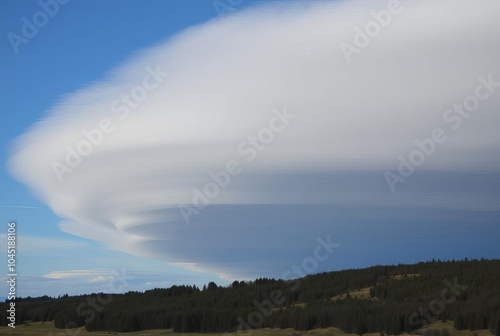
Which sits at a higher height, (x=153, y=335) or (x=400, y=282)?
(x=400, y=282)

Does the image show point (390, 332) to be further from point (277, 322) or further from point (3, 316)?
point (3, 316)

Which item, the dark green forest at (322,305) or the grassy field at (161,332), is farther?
the dark green forest at (322,305)

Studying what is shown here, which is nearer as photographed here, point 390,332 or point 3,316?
point 390,332

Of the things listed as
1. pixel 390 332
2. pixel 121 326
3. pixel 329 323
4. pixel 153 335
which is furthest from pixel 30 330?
pixel 390 332

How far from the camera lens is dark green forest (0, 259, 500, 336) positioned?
84.7 m

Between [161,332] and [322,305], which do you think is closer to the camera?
[322,305]

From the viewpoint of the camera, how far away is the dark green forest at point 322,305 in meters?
84.7

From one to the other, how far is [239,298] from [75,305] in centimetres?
3840

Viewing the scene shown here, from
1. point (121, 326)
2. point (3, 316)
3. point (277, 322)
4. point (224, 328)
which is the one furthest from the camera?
point (3, 316)

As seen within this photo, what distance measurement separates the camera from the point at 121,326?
398ft

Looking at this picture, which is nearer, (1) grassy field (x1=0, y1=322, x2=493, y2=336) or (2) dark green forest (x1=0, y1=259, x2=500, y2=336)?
(1) grassy field (x1=0, y1=322, x2=493, y2=336)

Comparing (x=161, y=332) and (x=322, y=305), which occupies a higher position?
(x=322, y=305)

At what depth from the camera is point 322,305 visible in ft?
352

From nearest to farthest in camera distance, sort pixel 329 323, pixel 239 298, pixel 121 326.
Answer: pixel 329 323, pixel 121 326, pixel 239 298
